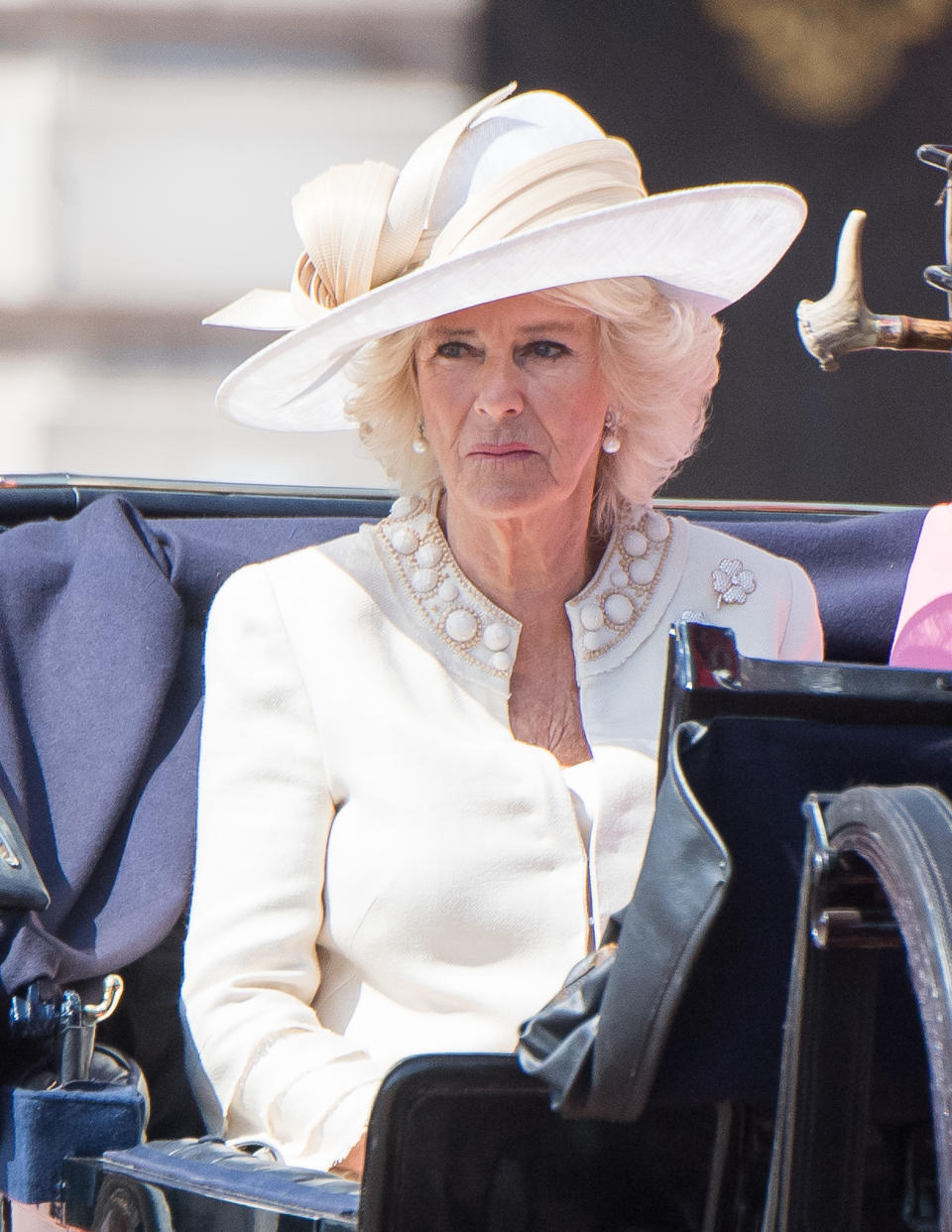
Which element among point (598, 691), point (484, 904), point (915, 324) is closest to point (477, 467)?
point (598, 691)

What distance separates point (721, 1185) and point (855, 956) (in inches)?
7.4

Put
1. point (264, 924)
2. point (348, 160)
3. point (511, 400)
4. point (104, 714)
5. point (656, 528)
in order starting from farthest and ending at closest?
point (348, 160)
point (656, 528)
point (104, 714)
point (511, 400)
point (264, 924)

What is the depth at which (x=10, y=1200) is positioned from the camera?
4.99 ft

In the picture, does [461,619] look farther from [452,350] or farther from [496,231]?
[496,231]

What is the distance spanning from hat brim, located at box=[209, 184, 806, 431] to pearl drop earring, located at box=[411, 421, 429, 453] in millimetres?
126

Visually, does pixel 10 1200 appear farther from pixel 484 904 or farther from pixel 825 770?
pixel 825 770

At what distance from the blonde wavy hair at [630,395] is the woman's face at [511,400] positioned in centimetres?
5

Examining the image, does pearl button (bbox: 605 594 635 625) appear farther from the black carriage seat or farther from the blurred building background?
the blurred building background

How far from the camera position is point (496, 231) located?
1.75 m

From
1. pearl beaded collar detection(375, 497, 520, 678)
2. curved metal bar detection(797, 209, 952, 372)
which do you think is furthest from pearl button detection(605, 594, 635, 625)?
curved metal bar detection(797, 209, 952, 372)

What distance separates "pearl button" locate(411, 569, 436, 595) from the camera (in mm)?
1902

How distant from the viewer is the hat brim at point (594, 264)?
5.53 feet

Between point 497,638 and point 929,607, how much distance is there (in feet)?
1.67

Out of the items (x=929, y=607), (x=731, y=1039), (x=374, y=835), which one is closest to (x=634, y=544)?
(x=929, y=607)
